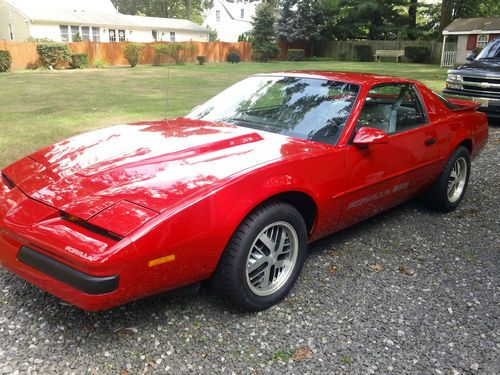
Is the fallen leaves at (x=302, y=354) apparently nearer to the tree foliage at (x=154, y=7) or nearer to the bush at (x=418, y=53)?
the bush at (x=418, y=53)

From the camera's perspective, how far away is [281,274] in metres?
2.96

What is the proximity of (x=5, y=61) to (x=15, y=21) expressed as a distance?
11.4 meters

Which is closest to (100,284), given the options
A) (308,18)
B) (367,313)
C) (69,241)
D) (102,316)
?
(69,241)

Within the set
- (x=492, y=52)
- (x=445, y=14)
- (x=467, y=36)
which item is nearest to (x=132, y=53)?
(x=467, y=36)

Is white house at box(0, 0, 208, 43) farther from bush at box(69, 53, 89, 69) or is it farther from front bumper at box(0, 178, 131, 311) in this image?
front bumper at box(0, 178, 131, 311)

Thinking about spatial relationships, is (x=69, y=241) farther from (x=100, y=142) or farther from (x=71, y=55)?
(x=71, y=55)

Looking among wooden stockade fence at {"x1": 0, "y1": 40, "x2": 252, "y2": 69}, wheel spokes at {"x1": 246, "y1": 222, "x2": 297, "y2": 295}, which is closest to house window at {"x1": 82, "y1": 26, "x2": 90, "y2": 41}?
wooden stockade fence at {"x1": 0, "y1": 40, "x2": 252, "y2": 69}

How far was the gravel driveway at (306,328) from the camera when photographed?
2.38 metres

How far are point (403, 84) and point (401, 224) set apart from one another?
1286 mm

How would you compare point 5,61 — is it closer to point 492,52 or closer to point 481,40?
point 492,52

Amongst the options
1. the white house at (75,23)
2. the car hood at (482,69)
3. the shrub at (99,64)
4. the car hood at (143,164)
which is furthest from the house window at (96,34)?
the car hood at (143,164)

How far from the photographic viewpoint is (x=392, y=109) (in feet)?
13.1

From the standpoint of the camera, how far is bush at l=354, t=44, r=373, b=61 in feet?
120

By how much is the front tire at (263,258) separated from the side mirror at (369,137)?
0.76m
